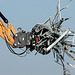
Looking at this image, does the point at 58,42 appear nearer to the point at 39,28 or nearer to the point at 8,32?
the point at 39,28

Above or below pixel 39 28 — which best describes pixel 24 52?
below

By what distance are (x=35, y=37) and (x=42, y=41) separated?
1.70ft

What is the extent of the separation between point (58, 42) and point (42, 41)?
1036mm

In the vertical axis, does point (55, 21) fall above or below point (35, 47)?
above

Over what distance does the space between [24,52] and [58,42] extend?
2.28 meters

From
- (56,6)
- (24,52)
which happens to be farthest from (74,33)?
(24,52)

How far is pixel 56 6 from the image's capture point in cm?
1631

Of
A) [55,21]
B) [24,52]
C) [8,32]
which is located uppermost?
[55,21]

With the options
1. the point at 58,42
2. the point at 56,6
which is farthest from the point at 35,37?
the point at 56,6

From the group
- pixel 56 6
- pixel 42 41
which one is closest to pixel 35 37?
pixel 42 41

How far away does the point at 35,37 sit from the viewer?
15.8 meters

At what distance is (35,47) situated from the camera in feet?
51.7

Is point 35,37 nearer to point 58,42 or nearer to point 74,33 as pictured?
point 58,42

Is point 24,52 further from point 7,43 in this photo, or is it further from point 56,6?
point 56,6
